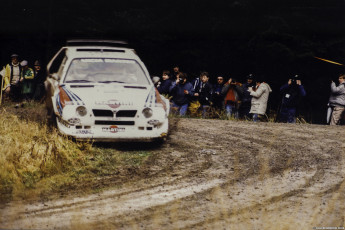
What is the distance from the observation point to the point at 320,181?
8117mm

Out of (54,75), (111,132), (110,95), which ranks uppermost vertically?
(54,75)

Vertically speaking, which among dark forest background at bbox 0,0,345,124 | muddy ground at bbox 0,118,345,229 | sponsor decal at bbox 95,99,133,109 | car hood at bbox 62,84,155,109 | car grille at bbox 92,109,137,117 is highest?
dark forest background at bbox 0,0,345,124

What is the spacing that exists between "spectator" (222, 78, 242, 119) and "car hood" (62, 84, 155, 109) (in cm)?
483

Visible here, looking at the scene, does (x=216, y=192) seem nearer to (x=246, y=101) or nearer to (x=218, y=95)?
(x=218, y=95)

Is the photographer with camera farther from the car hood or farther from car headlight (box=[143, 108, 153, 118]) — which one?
car headlight (box=[143, 108, 153, 118])

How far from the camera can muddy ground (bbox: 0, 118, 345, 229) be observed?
6.10 m

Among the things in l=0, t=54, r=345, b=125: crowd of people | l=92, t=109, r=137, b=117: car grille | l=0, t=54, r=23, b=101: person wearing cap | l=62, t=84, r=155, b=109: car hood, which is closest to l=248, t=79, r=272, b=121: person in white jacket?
l=0, t=54, r=345, b=125: crowd of people

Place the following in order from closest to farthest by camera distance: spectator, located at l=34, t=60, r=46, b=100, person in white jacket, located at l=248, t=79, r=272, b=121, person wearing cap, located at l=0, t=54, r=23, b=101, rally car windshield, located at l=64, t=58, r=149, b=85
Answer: rally car windshield, located at l=64, t=58, r=149, b=85 → person in white jacket, located at l=248, t=79, r=272, b=121 → person wearing cap, located at l=0, t=54, r=23, b=101 → spectator, located at l=34, t=60, r=46, b=100

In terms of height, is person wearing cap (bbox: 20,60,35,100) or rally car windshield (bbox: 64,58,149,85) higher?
Answer: rally car windshield (bbox: 64,58,149,85)

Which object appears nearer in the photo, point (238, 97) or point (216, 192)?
point (216, 192)

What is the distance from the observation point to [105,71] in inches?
411

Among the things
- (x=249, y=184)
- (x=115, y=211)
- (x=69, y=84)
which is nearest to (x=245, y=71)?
(x=69, y=84)

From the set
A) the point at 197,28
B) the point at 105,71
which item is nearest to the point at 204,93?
the point at 105,71

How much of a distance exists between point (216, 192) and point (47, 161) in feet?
8.43
